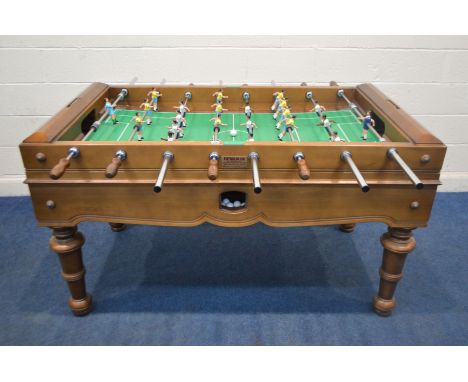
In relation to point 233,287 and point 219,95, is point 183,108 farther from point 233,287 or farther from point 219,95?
point 233,287

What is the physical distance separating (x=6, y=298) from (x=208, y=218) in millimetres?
1180

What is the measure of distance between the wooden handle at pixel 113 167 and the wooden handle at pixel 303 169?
66 centimetres

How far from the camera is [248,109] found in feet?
6.75

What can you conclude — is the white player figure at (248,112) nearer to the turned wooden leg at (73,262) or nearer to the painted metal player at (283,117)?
the painted metal player at (283,117)

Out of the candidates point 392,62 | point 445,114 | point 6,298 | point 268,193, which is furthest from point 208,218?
point 445,114

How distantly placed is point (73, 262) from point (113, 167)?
2.05 feet

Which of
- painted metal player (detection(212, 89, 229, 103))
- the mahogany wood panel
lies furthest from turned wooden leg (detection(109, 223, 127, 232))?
painted metal player (detection(212, 89, 229, 103))

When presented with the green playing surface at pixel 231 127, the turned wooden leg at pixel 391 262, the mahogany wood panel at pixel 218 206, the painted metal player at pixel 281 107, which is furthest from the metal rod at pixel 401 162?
the painted metal player at pixel 281 107

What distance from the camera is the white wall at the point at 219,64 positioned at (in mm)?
2658

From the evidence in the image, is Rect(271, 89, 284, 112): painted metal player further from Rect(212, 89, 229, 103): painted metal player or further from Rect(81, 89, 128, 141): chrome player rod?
Rect(81, 89, 128, 141): chrome player rod

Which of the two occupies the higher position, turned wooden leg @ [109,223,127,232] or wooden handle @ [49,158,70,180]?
wooden handle @ [49,158,70,180]

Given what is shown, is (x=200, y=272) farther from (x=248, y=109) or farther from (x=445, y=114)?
(x=445, y=114)

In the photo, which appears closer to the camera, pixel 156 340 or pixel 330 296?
pixel 156 340

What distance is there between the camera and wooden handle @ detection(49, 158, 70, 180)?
144 centimetres
